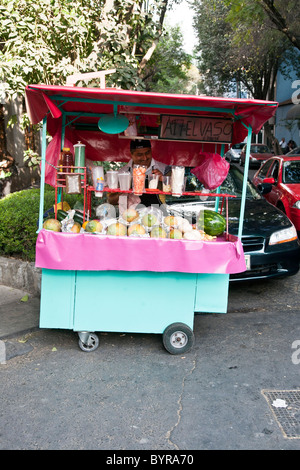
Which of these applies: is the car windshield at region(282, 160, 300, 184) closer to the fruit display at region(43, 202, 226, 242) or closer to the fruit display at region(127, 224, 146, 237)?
the fruit display at region(43, 202, 226, 242)

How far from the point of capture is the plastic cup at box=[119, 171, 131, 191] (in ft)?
14.0

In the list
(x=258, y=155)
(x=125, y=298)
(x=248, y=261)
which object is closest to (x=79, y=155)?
(x=125, y=298)

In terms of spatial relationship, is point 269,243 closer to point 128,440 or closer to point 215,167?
point 215,167


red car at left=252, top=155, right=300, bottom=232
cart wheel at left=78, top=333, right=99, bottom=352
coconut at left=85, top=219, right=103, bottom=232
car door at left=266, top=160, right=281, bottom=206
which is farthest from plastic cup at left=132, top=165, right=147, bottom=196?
car door at left=266, top=160, right=281, bottom=206

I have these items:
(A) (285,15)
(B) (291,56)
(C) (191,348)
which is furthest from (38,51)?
(B) (291,56)

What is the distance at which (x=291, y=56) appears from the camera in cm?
2292

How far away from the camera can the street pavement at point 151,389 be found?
292 cm

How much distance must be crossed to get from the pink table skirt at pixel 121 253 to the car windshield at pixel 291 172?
5149 millimetres

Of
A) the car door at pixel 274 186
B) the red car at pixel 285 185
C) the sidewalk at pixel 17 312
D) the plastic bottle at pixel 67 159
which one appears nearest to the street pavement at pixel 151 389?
the sidewalk at pixel 17 312

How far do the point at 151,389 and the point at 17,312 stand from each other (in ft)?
7.18

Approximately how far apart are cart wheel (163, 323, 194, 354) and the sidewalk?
1.50 m

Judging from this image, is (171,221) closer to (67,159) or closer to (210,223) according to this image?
(210,223)

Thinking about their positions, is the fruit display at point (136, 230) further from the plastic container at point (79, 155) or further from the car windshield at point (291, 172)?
the car windshield at point (291, 172)

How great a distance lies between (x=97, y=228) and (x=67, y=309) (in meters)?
0.79
